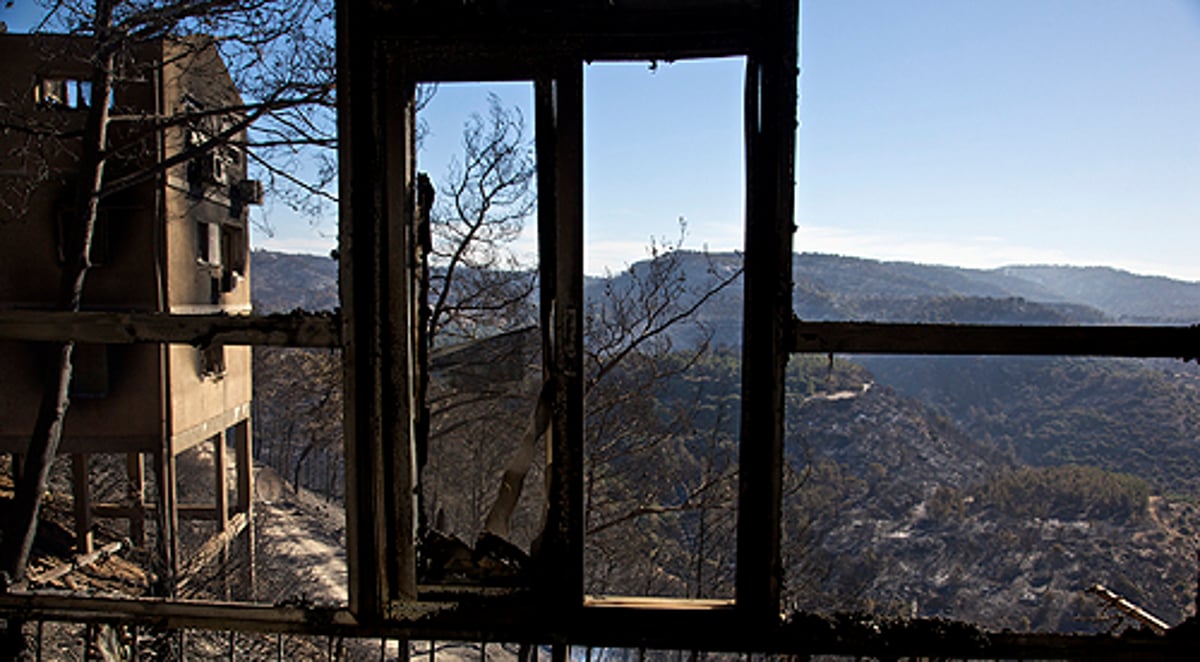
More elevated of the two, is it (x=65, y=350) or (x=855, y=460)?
(x=65, y=350)

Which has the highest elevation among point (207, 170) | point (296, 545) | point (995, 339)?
point (207, 170)

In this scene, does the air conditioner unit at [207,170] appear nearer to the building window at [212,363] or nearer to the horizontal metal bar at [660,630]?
the building window at [212,363]

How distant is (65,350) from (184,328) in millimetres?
6235

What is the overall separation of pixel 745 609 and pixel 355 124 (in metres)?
1.73

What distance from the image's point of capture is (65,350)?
6484mm

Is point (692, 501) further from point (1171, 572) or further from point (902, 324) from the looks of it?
point (1171, 572)

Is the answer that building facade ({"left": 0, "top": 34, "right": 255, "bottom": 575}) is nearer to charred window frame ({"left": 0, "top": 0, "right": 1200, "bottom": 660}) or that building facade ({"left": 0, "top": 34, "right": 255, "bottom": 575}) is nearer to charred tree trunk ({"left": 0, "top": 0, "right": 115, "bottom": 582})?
charred tree trunk ({"left": 0, "top": 0, "right": 115, "bottom": 582})

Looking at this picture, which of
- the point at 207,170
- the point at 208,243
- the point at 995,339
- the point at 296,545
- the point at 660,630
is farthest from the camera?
the point at 296,545

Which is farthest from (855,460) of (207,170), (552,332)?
(552,332)

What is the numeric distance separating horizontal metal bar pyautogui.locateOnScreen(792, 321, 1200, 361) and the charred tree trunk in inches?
270

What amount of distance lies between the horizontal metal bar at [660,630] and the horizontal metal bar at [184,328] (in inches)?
30.6

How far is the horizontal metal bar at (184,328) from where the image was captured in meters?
1.78

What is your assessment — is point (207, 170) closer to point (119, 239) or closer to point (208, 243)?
point (208, 243)

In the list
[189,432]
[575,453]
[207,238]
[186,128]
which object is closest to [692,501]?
[189,432]
